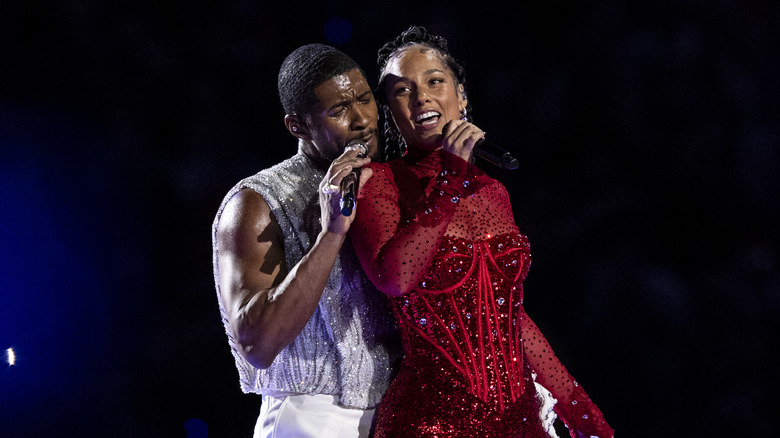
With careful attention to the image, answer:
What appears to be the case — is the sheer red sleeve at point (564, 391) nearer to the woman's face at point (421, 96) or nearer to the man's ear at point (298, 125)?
the woman's face at point (421, 96)

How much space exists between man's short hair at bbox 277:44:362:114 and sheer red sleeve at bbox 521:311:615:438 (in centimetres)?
76

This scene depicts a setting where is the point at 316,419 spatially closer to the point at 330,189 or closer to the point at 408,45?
the point at 330,189

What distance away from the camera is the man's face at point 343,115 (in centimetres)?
165

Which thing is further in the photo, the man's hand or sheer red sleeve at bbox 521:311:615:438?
sheer red sleeve at bbox 521:311:615:438

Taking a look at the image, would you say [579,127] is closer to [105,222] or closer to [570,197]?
[570,197]

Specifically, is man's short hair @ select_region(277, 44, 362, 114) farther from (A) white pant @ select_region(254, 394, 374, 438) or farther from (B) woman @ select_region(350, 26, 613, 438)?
(A) white pant @ select_region(254, 394, 374, 438)

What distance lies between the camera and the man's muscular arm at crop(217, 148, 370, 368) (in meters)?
1.37

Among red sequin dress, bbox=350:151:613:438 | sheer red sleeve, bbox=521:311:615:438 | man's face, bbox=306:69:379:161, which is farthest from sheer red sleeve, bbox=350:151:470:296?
sheer red sleeve, bbox=521:311:615:438

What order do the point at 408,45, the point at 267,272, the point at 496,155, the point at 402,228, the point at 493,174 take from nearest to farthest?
the point at 496,155
the point at 402,228
the point at 267,272
the point at 408,45
the point at 493,174

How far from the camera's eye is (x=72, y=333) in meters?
2.41

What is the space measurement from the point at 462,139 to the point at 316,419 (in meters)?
0.74

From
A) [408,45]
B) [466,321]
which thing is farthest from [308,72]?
[466,321]

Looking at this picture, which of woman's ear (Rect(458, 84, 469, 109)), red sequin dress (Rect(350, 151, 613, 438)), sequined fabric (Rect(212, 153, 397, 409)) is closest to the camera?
red sequin dress (Rect(350, 151, 613, 438))

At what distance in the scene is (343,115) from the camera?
5.46 ft
